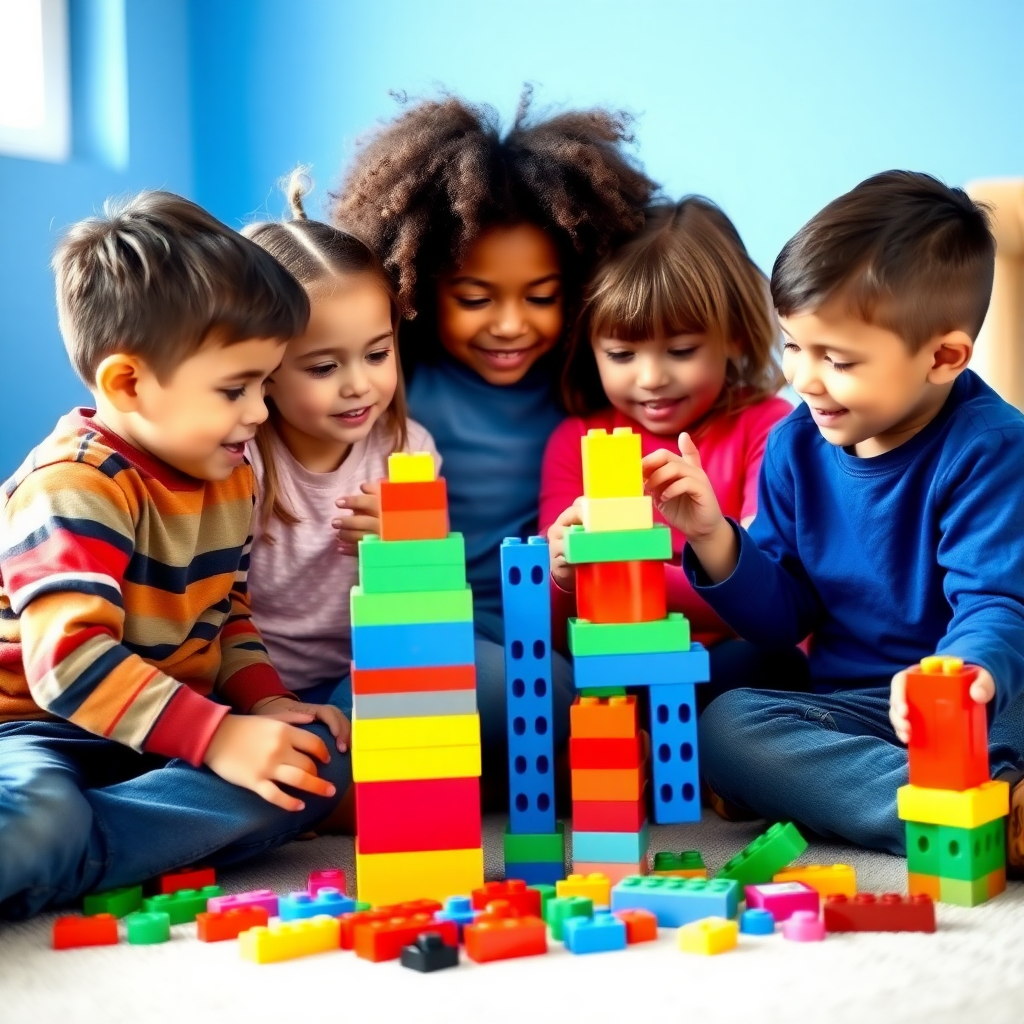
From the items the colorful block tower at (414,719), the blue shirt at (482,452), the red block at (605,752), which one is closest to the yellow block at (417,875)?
the colorful block tower at (414,719)

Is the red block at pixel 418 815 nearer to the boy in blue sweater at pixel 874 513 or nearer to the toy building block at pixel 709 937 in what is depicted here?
the toy building block at pixel 709 937

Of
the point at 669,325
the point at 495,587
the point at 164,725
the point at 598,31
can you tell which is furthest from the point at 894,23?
the point at 164,725

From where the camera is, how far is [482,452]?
1.58m

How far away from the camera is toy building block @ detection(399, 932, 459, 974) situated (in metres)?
0.88

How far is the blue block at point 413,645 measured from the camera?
1.03m

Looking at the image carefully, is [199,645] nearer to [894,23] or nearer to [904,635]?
[904,635]

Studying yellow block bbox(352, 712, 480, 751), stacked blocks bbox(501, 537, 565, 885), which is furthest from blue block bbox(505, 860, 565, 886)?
yellow block bbox(352, 712, 480, 751)

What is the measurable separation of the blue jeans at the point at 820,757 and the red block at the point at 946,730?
0.10 metres

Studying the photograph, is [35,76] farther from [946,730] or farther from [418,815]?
[946,730]

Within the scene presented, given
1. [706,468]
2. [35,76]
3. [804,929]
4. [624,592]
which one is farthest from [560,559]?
[35,76]

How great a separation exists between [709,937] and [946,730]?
0.24 metres

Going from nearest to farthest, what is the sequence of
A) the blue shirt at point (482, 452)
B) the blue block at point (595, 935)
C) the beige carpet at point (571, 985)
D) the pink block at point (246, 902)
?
the beige carpet at point (571, 985) < the blue block at point (595, 935) < the pink block at point (246, 902) < the blue shirt at point (482, 452)

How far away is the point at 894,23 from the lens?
7.22 ft

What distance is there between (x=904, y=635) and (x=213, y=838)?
2.06 ft
